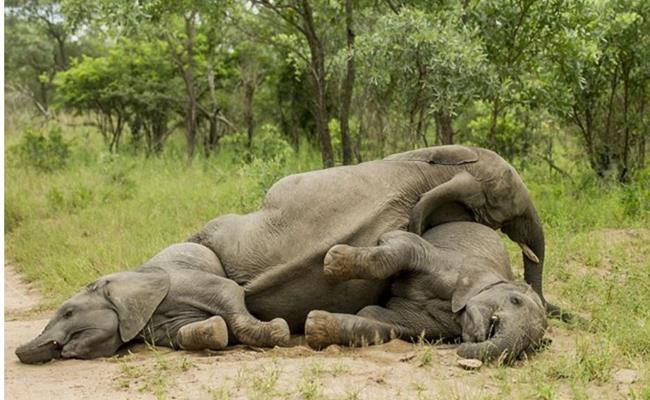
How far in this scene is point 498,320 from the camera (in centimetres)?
501

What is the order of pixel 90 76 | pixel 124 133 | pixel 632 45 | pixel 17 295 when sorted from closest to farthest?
pixel 17 295 < pixel 632 45 < pixel 90 76 < pixel 124 133

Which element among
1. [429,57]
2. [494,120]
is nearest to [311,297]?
[429,57]

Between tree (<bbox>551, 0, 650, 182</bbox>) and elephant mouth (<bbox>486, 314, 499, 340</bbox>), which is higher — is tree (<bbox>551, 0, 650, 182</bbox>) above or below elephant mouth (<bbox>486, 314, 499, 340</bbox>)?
above

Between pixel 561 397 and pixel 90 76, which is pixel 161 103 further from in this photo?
pixel 561 397

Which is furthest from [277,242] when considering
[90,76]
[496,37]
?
[90,76]

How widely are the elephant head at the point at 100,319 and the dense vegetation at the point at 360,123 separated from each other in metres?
2.02

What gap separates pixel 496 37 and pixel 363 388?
691 cm

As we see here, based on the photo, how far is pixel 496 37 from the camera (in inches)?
412

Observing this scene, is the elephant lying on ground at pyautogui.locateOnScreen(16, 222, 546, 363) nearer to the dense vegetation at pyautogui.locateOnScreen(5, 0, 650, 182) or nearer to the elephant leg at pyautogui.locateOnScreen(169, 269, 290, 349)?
the elephant leg at pyautogui.locateOnScreen(169, 269, 290, 349)

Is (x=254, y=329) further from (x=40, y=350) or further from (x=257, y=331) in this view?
(x=40, y=350)

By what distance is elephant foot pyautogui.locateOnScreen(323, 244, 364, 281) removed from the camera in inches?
205

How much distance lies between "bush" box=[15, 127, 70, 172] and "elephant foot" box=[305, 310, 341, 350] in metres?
10.7

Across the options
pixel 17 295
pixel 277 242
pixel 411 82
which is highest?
pixel 411 82

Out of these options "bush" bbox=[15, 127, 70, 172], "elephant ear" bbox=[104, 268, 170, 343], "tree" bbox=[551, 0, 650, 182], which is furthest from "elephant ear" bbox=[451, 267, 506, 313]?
"bush" bbox=[15, 127, 70, 172]
